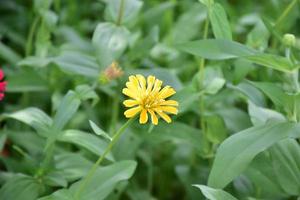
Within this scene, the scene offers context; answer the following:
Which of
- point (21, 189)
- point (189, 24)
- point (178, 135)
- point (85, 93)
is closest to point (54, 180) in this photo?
point (21, 189)

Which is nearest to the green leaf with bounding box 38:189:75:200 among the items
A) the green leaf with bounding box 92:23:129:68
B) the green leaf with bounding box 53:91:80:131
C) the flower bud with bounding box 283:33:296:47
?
the green leaf with bounding box 53:91:80:131

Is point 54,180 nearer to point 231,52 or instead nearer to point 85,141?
point 85,141

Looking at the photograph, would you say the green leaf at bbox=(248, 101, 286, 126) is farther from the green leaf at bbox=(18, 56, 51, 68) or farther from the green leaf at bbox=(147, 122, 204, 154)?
the green leaf at bbox=(18, 56, 51, 68)

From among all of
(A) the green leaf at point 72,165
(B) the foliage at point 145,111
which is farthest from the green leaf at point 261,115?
(A) the green leaf at point 72,165

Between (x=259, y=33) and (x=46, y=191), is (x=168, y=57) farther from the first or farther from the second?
(x=46, y=191)

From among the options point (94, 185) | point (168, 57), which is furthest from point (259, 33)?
point (94, 185)

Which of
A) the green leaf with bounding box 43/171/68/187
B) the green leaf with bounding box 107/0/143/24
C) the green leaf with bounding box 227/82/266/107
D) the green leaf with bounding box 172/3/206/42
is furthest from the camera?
the green leaf with bounding box 172/3/206/42
